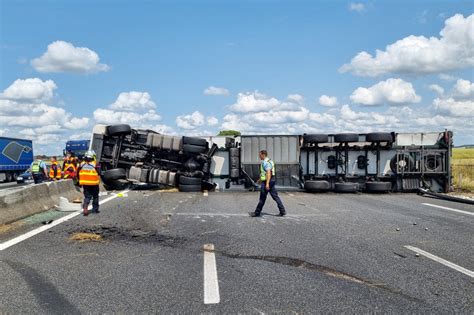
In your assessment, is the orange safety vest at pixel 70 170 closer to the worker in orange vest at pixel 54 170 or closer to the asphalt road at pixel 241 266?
the worker in orange vest at pixel 54 170

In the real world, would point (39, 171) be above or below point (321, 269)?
above

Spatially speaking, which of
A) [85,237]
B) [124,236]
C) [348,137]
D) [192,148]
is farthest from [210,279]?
[348,137]

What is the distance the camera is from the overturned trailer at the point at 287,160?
62.6 feet

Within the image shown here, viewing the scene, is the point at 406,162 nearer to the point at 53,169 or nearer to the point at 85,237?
the point at 85,237

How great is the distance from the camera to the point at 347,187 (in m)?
18.7

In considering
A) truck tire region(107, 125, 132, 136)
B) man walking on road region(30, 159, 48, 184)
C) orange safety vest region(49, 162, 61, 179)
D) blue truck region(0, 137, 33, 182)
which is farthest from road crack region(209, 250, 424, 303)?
blue truck region(0, 137, 33, 182)

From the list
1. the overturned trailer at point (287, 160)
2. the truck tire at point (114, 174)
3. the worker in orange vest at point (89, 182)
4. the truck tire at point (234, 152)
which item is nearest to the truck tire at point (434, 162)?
the overturned trailer at point (287, 160)

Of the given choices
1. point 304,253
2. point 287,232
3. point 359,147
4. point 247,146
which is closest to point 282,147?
point 247,146

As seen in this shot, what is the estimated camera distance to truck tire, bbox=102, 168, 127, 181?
19.0 metres

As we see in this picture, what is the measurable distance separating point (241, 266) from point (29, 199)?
7.16 metres

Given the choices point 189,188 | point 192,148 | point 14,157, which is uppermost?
point 192,148

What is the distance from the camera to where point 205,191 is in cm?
1950

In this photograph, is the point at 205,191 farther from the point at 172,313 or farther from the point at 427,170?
the point at 172,313

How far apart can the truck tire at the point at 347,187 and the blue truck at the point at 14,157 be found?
22.2m
